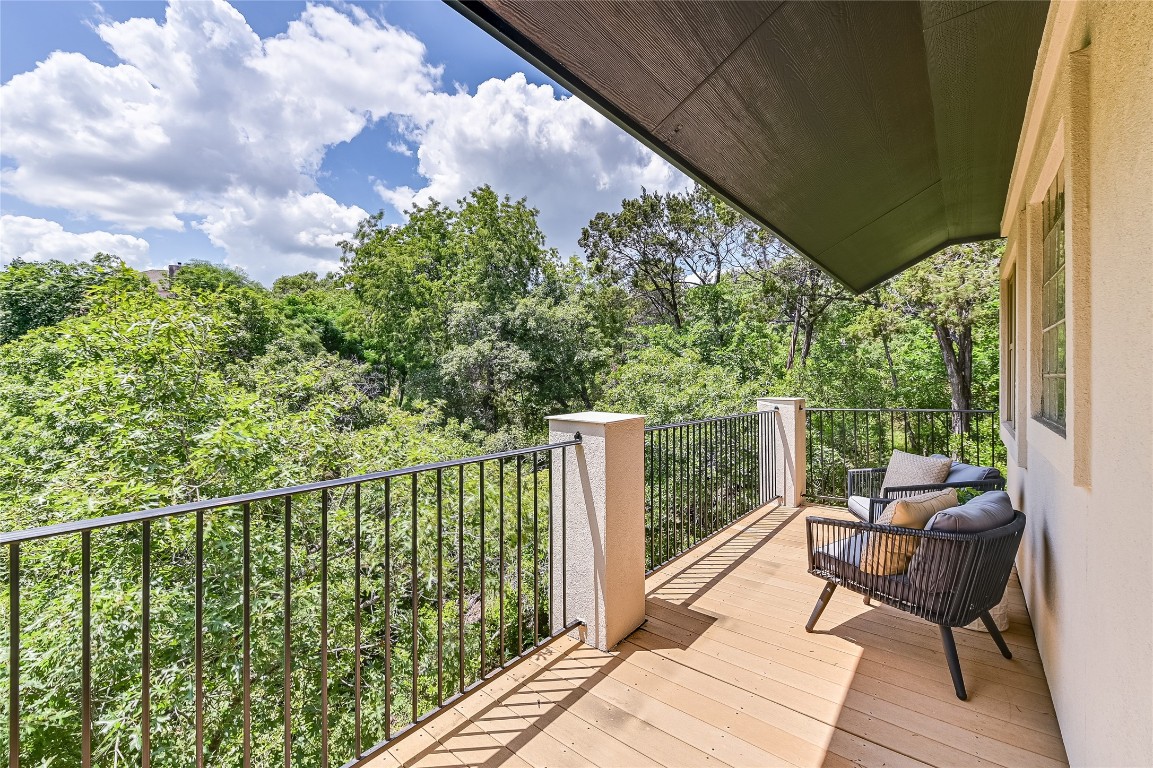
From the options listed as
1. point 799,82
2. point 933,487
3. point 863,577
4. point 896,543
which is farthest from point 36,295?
point 933,487

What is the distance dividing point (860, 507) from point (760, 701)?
1.77 meters

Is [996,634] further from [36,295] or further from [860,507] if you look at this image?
[36,295]

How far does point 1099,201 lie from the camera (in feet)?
4.62

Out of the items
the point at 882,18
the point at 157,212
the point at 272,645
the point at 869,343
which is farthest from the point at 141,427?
the point at 157,212

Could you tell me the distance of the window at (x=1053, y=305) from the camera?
2.14 metres

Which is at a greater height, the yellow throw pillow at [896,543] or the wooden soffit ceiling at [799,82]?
the wooden soffit ceiling at [799,82]

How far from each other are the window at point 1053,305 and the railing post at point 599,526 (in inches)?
73.9

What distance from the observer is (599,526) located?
2520 millimetres

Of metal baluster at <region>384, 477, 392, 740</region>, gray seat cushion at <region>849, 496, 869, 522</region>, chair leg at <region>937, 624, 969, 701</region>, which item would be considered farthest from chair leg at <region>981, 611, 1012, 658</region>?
metal baluster at <region>384, 477, 392, 740</region>

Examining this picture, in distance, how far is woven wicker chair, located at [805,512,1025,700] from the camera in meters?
2.18

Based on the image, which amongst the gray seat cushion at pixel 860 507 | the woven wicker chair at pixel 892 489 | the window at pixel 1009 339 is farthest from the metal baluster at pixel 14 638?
the window at pixel 1009 339

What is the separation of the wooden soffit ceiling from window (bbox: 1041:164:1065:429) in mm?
509

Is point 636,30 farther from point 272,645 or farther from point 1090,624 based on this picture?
point 272,645

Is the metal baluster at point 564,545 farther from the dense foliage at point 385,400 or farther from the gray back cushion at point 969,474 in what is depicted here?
the gray back cushion at point 969,474
